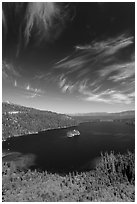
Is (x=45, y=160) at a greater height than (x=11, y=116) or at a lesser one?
lesser

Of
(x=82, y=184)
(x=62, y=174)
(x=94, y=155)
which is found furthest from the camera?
(x=94, y=155)

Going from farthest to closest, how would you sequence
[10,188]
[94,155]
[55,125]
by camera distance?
[55,125]
[94,155]
[10,188]

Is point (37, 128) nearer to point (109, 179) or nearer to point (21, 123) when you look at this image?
point (21, 123)

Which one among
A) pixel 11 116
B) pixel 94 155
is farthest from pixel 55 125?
pixel 94 155

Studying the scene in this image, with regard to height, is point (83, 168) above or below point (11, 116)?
below

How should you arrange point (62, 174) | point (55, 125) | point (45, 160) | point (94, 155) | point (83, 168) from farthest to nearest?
1. point (55, 125)
2. point (94, 155)
3. point (45, 160)
4. point (83, 168)
5. point (62, 174)

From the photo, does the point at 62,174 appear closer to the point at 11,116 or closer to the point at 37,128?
the point at 37,128

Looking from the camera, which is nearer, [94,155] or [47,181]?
[47,181]

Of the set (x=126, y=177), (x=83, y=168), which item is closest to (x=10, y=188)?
(x=126, y=177)

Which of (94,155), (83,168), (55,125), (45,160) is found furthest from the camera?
(55,125)
